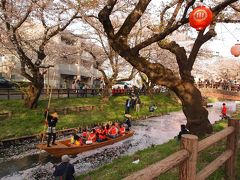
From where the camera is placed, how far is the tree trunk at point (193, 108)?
37.1 feet

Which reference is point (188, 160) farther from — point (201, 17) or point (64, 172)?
point (64, 172)

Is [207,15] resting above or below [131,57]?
above

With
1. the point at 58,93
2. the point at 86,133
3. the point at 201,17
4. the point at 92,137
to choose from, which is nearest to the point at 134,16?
the point at 201,17

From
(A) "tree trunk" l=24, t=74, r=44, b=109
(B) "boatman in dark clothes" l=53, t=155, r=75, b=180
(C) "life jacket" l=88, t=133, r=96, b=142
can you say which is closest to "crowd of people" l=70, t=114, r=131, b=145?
(C) "life jacket" l=88, t=133, r=96, b=142

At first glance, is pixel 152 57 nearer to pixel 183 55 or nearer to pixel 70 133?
pixel 70 133

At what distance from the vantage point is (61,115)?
22.1 meters

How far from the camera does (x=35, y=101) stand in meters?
21.6

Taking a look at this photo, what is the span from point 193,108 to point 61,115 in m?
13.5

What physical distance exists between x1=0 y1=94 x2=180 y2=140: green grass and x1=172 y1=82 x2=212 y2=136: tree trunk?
1079cm

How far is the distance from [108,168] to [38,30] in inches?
1150

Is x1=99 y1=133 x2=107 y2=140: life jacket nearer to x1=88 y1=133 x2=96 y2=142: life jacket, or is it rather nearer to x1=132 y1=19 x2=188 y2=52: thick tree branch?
x1=88 y1=133 x2=96 y2=142: life jacket

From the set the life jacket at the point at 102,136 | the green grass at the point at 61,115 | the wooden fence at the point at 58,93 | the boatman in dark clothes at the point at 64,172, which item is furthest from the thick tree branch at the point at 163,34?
the wooden fence at the point at 58,93

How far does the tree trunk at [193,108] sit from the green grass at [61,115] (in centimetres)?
1079

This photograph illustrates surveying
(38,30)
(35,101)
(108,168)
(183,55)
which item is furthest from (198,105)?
(38,30)
